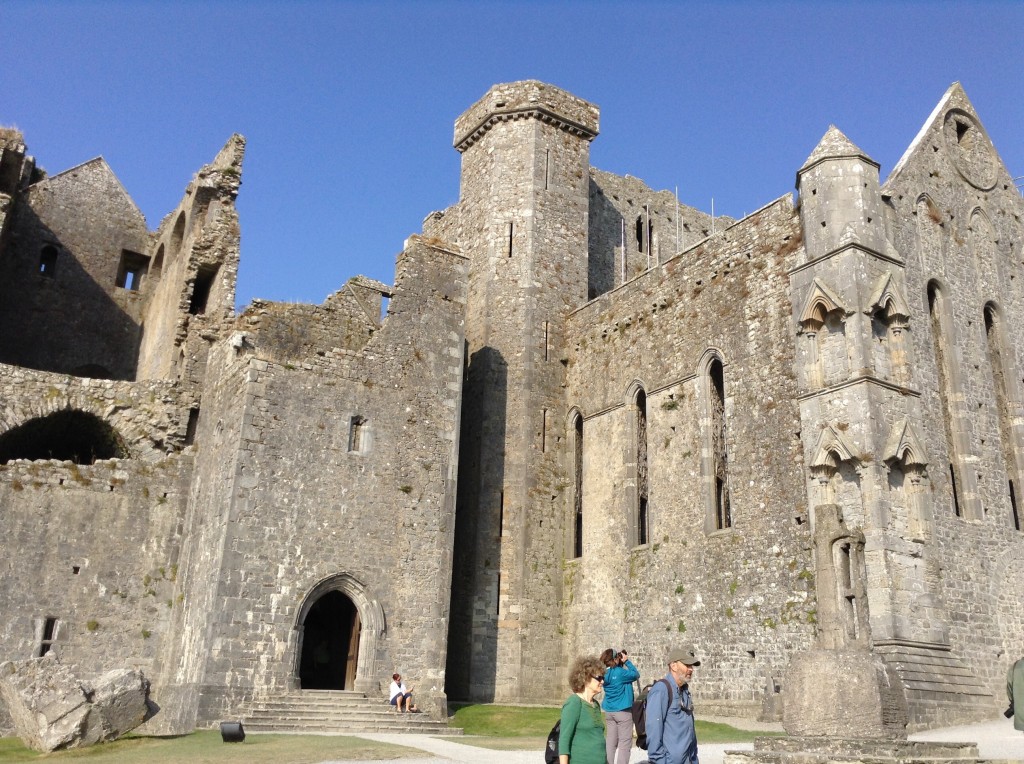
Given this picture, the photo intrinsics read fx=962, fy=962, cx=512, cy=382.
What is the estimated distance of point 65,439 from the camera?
2058cm

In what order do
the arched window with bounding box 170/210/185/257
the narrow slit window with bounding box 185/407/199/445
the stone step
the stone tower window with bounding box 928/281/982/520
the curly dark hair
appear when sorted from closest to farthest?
the curly dark hair, the stone step, the stone tower window with bounding box 928/281/982/520, the narrow slit window with bounding box 185/407/199/445, the arched window with bounding box 170/210/185/257

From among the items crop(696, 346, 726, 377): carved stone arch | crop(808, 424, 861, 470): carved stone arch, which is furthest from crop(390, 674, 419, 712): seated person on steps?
crop(696, 346, 726, 377): carved stone arch

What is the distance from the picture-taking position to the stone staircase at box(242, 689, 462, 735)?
1542cm

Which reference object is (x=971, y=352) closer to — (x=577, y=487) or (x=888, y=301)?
(x=888, y=301)

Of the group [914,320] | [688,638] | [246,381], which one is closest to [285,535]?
[246,381]

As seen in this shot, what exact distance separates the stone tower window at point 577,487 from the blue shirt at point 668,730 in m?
15.7

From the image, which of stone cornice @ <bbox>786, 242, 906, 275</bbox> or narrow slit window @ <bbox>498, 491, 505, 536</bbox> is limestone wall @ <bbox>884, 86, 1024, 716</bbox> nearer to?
stone cornice @ <bbox>786, 242, 906, 275</bbox>

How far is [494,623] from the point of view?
21219mm

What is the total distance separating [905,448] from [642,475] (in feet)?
21.4

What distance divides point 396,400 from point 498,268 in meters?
6.36

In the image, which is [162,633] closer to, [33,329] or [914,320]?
[33,329]

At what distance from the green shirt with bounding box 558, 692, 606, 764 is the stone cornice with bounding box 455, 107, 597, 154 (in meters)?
21.5

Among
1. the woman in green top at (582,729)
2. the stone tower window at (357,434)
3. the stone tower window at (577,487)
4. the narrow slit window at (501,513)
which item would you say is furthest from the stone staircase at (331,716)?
the woman in green top at (582,729)

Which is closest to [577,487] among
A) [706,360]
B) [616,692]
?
[706,360]
